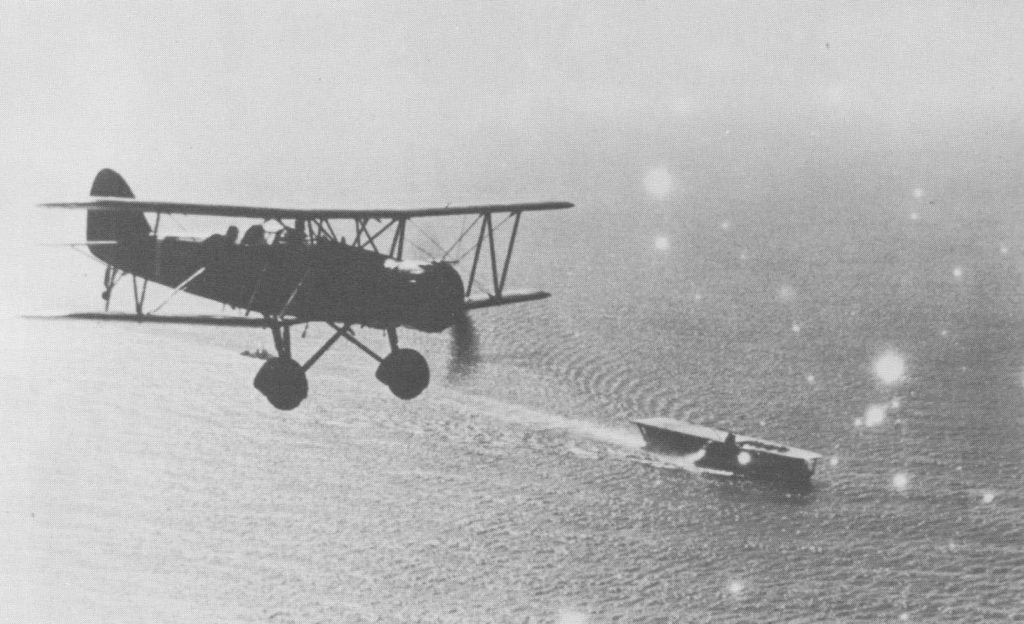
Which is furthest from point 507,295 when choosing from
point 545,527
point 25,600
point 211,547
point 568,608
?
point 25,600

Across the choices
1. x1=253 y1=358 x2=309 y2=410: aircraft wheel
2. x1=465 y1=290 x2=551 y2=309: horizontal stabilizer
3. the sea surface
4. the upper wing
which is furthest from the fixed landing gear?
the sea surface

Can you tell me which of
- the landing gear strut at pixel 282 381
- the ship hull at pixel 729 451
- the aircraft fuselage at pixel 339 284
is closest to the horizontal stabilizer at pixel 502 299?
the aircraft fuselage at pixel 339 284

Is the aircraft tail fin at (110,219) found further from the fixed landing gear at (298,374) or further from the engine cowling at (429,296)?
the engine cowling at (429,296)

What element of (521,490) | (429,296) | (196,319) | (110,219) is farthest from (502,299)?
(521,490)

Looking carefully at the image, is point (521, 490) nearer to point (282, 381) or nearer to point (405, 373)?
point (405, 373)

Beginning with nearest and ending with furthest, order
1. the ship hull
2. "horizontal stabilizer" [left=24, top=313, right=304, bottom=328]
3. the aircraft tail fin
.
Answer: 1. "horizontal stabilizer" [left=24, top=313, right=304, bottom=328]
2. the aircraft tail fin
3. the ship hull

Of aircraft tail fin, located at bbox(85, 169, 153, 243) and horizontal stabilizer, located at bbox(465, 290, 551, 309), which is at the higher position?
aircraft tail fin, located at bbox(85, 169, 153, 243)

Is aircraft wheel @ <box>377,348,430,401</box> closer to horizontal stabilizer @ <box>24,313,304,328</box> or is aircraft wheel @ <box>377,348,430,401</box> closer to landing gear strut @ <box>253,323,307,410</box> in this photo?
landing gear strut @ <box>253,323,307,410</box>

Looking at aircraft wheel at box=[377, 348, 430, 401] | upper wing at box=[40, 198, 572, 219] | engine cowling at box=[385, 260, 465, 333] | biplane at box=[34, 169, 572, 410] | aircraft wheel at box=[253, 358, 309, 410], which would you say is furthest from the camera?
engine cowling at box=[385, 260, 465, 333]
